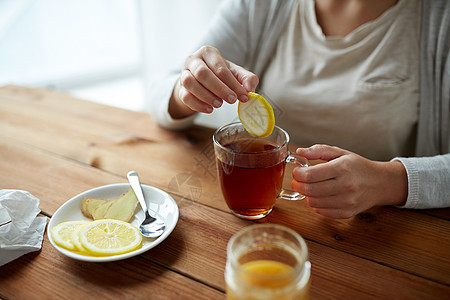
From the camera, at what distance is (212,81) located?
81 centimetres

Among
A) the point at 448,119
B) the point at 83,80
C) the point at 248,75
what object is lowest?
the point at 83,80

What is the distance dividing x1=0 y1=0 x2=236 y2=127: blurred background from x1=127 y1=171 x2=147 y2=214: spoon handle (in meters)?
1.38

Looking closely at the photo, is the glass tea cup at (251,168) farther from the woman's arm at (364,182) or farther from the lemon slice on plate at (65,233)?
the lemon slice on plate at (65,233)

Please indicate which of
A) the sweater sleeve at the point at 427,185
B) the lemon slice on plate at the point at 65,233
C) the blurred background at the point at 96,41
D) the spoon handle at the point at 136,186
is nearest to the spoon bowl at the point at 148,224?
the spoon handle at the point at 136,186

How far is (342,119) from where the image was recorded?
3.85 ft

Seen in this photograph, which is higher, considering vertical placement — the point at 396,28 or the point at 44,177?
the point at 396,28

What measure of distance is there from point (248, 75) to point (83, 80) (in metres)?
2.79

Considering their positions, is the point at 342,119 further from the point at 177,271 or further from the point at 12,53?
the point at 12,53

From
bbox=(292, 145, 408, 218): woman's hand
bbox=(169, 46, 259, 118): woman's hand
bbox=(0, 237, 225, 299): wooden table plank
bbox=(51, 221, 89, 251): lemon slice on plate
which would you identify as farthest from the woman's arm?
bbox=(51, 221, 89, 251): lemon slice on plate

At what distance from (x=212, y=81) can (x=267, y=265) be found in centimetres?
42

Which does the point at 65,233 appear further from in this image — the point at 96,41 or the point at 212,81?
the point at 96,41

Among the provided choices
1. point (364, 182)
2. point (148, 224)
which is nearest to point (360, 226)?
point (364, 182)

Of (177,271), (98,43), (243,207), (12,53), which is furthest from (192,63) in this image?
(98,43)

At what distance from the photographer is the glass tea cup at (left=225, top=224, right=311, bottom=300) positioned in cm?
48
